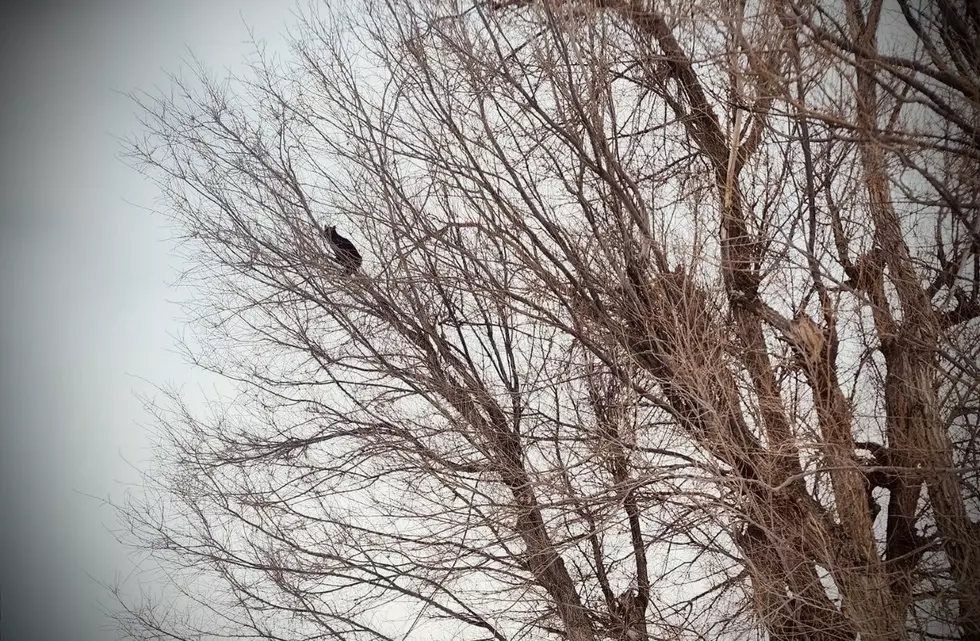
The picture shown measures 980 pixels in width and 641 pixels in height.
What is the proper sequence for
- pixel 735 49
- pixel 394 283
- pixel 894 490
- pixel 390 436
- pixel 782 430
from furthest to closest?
pixel 390 436
pixel 394 283
pixel 894 490
pixel 782 430
pixel 735 49

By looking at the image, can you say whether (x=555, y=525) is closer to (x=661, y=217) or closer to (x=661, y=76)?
(x=661, y=217)

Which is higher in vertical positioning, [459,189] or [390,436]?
[459,189]

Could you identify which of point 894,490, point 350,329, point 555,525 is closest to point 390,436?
point 350,329

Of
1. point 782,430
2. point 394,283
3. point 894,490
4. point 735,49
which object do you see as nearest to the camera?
point 735,49

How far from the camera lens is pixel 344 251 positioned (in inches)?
243

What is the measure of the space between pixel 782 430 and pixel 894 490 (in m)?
1.15

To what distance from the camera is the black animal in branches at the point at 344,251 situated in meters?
6.14

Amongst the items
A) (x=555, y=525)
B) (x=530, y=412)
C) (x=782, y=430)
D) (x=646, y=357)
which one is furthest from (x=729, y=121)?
(x=555, y=525)

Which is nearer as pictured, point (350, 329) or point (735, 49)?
point (735, 49)

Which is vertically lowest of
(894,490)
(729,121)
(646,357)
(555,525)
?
(555,525)

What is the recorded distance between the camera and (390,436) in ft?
21.4

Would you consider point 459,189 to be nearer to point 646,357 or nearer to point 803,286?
point 646,357

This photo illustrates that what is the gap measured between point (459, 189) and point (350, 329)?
160 cm

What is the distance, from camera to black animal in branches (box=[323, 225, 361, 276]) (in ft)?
20.1
